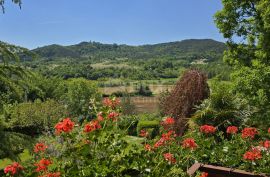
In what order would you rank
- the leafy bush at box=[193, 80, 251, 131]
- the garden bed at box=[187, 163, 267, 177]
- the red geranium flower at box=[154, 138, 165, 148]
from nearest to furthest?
1. the red geranium flower at box=[154, 138, 165, 148]
2. the garden bed at box=[187, 163, 267, 177]
3. the leafy bush at box=[193, 80, 251, 131]

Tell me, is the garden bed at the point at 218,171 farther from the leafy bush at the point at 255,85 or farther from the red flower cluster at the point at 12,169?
the leafy bush at the point at 255,85

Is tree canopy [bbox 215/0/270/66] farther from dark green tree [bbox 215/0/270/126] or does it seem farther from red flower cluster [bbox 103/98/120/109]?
red flower cluster [bbox 103/98/120/109]

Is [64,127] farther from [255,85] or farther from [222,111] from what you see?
[255,85]

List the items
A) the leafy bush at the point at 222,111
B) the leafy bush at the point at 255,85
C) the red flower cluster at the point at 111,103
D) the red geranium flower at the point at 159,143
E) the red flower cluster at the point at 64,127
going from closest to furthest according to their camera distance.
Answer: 1. the red flower cluster at the point at 64,127
2. the red flower cluster at the point at 111,103
3. the red geranium flower at the point at 159,143
4. the leafy bush at the point at 222,111
5. the leafy bush at the point at 255,85

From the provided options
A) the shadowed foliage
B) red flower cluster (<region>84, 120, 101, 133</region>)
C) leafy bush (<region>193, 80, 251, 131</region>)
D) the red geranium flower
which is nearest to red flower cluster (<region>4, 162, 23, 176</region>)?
red flower cluster (<region>84, 120, 101, 133</region>)

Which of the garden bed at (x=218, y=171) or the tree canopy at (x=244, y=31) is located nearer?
the garden bed at (x=218, y=171)

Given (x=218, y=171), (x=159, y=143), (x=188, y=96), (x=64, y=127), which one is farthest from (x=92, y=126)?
(x=188, y=96)

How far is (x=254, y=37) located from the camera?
14898mm

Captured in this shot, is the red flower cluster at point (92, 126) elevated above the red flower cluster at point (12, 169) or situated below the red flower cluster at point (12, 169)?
above

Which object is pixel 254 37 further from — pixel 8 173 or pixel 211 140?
pixel 8 173

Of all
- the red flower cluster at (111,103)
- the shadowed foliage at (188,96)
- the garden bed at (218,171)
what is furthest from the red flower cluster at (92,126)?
the shadowed foliage at (188,96)

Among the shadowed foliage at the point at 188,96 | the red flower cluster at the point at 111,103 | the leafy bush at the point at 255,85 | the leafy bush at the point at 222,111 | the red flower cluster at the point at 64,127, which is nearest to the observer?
the red flower cluster at the point at 64,127

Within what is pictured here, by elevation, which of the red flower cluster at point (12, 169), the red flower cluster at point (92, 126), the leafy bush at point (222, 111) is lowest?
the leafy bush at point (222, 111)

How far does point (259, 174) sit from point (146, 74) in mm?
132507
